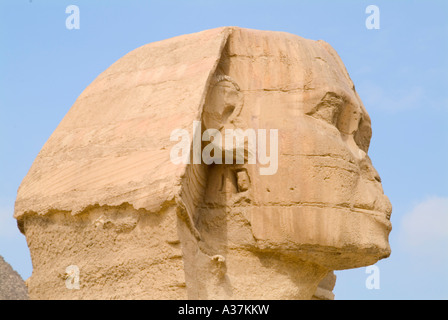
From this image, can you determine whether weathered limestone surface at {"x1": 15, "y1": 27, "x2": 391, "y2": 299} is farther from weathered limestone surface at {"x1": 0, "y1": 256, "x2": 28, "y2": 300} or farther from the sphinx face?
weathered limestone surface at {"x1": 0, "y1": 256, "x2": 28, "y2": 300}

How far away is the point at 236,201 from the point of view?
828cm

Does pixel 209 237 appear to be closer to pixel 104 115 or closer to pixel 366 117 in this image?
pixel 104 115

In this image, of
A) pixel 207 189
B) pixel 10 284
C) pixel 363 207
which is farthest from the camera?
pixel 10 284

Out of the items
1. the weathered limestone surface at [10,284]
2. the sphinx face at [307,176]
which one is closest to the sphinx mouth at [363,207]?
the sphinx face at [307,176]

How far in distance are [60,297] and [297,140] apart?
2.40 meters

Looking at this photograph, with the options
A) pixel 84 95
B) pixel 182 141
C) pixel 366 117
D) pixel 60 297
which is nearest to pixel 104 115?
pixel 84 95

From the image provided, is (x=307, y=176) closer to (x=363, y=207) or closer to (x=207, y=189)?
(x=363, y=207)

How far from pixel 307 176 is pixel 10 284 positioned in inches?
119

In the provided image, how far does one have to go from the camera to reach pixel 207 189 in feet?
27.9

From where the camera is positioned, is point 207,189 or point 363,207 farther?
point 207,189

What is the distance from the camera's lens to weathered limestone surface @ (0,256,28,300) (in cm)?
885

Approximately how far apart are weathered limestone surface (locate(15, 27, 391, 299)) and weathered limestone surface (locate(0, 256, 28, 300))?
A: 0.60 metres

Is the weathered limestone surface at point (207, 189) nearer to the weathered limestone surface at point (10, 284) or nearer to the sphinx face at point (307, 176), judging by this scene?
the sphinx face at point (307, 176)

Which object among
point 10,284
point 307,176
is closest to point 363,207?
point 307,176
